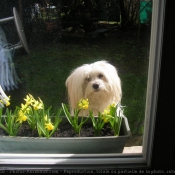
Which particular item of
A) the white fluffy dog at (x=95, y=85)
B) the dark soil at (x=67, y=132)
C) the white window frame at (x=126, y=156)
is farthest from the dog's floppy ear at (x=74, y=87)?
the white window frame at (x=126, y=156)

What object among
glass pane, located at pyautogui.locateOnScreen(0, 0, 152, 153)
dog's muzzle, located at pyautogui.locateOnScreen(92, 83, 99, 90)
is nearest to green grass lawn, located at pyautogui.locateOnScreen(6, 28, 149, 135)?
glass pane, located at pyautogui.locateOnScreen(0, 0, 152, 153)

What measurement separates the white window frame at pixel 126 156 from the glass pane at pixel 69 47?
70 mm

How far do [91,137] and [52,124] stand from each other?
0.57ft

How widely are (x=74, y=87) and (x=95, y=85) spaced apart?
16 cm

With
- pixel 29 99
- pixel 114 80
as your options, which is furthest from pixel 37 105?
pixel 114 80

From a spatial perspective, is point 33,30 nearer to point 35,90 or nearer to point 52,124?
point 35,90

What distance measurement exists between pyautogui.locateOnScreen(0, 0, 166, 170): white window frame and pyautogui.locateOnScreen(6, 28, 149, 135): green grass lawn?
0.12 meters

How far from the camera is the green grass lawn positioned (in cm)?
92

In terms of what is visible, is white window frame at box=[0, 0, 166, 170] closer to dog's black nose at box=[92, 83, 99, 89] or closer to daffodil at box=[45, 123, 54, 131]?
daffodil at box=[45, 123, 54, 131]

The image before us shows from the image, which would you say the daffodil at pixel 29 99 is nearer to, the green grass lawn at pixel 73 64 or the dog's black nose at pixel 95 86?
the green grass lawn at pixel 73 64

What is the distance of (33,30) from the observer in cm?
96

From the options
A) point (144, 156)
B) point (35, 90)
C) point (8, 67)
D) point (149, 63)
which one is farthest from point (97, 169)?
point (8, 67)

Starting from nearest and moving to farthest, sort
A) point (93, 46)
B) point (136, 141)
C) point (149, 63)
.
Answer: point (149, 63), point (136, 141), point (93, 46)

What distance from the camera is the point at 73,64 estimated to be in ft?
3.38
